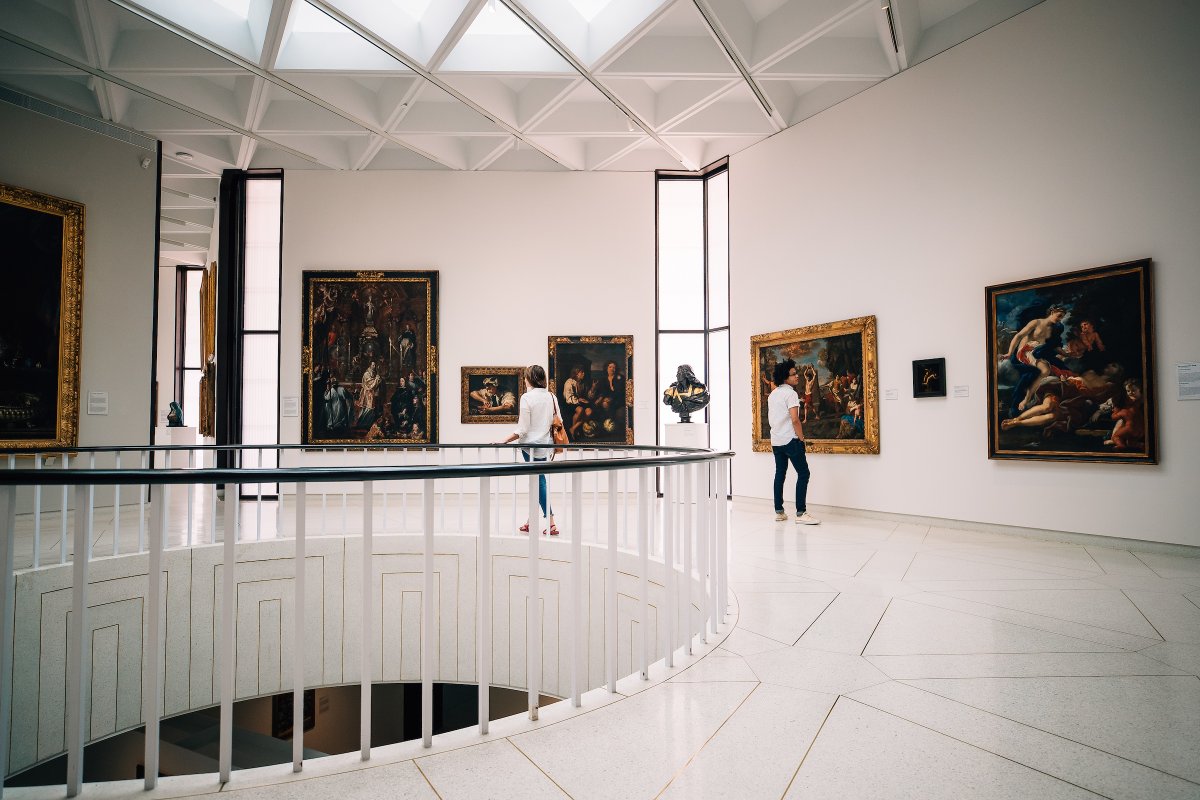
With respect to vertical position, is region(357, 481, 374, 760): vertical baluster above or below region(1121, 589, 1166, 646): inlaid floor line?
above

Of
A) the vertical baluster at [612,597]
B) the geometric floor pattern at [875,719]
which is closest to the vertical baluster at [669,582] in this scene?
the geometric floor pattern at [875,719]

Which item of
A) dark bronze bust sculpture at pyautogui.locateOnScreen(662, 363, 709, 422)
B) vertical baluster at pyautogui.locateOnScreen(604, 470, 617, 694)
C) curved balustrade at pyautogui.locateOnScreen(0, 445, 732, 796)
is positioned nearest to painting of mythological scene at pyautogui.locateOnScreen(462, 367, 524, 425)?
curved balustrade at pyautogui.locateOnScreen(0, 445, 732, 796)

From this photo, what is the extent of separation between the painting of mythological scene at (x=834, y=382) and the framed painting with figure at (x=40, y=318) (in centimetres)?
1041

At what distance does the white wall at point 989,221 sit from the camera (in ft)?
19.4

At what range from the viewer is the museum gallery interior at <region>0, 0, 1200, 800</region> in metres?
2.53

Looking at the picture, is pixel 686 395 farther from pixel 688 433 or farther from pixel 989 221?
pixel 989 221

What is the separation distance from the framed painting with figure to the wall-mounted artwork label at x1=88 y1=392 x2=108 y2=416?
21cm

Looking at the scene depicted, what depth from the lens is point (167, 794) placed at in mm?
2092

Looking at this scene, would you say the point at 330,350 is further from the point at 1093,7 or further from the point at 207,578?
the point at 1093,7

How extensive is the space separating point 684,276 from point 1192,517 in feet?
25.9

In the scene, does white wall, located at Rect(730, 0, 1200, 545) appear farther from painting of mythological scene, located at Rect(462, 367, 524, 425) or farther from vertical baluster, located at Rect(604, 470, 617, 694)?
vertical baluster, located at Rect(604, 470, 617, 694)

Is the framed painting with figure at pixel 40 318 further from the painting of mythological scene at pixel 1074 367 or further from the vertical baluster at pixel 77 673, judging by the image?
the painting of mythological scene at pixel 1074 367

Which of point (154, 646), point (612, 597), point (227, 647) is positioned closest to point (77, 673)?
point (154, 646)

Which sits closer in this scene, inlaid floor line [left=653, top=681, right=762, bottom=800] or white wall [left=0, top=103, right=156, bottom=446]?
inlaid floor line [left=653, top=681, right=762, bottom=800]
